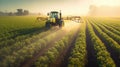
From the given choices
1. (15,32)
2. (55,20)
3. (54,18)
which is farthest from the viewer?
(54,18)

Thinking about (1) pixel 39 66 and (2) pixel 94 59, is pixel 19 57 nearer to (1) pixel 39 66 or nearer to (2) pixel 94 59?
(1) pixel 39 66

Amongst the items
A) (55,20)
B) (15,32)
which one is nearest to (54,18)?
(55,20)

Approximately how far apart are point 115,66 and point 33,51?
6.41 m

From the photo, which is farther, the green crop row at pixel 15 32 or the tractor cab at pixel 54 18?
the tractor cab at pixel 54 18

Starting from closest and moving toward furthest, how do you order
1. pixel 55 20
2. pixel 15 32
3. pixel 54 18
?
pixel 15 32, pixel 55 20, pixel 54 18

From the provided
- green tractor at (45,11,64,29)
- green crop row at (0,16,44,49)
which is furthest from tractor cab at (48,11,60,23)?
green crop row at (0,16,44,49)

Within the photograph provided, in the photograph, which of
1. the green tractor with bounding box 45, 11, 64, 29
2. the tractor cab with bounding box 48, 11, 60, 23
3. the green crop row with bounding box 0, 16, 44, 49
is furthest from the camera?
the tractor cab with bounding box 48, 11, 60, 23

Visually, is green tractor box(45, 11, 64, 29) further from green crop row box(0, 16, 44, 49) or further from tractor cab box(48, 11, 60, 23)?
green crop row box(0, 16, 44, 49)

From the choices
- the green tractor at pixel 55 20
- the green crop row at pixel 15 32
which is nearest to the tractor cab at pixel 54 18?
the green tractor at pixel 55 20

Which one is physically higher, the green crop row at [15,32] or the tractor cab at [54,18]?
the tractor cab at [54,18]

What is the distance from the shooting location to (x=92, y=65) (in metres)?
11.0

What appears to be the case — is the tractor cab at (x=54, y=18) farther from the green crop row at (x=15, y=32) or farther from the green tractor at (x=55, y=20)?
the green crop row at (x=15, y=32)

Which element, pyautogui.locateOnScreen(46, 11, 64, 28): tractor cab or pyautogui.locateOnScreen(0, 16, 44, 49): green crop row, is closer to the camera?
pyautogui.locateOnScreen(0, 16, 44, 49): green crop row

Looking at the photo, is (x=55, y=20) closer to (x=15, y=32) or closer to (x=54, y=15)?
(x=54, y=15)
